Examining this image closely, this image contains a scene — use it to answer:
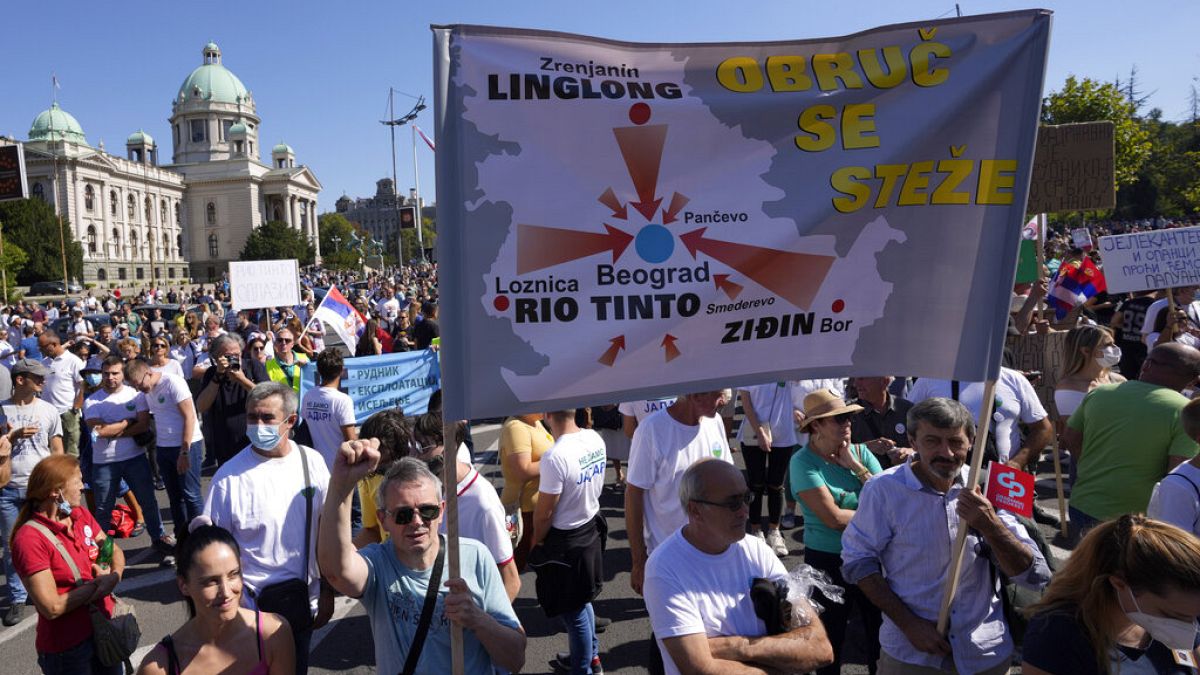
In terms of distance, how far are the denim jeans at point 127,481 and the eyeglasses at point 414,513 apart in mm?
5150

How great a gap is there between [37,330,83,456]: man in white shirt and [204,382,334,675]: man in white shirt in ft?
20.3

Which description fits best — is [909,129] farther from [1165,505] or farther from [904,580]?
[1165,505]

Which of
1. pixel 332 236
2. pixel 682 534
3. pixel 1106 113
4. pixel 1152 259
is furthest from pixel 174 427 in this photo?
pixel 332 236

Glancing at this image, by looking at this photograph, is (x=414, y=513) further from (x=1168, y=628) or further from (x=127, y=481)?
(x=127, y=481)

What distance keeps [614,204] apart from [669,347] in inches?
19.1

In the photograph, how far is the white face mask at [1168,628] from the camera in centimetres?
219

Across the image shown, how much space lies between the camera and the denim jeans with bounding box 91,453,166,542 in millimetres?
6859

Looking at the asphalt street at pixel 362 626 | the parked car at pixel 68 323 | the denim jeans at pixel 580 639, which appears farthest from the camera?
the parked car at pixel 68 323

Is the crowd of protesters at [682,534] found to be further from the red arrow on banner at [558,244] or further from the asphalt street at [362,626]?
the red arrow on banner at [558,244]

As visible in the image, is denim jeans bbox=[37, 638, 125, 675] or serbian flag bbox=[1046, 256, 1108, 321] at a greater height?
serbian flag bbox=[1046, 256, 1108, 321]

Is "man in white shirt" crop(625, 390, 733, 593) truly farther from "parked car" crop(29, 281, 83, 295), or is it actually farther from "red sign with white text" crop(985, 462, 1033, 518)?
"parked car" crop(29, 281, 83, 295)

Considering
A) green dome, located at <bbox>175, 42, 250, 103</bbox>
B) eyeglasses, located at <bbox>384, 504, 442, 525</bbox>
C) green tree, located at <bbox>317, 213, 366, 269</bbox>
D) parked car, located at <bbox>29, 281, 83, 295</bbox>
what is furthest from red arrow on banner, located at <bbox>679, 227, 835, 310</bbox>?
green dome, located at <bbox>175, 42, 250, 103</bbox>

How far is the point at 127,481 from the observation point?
6.96 m

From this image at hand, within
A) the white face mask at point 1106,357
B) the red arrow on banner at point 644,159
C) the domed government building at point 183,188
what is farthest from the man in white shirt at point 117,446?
the domed government building at point 183,188
